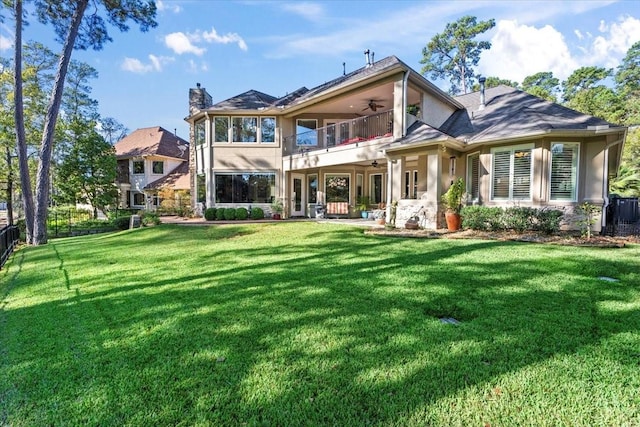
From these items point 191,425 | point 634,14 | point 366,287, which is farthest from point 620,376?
point 634,14

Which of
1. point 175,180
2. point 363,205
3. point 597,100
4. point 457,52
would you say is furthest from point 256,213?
point 597,100

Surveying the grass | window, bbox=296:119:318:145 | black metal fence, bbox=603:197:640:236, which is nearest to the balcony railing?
window, bbox=296:119:318:145

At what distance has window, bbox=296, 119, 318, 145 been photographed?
17500 mm

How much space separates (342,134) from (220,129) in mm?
6986

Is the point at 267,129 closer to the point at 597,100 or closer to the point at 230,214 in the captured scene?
the point at 230,214

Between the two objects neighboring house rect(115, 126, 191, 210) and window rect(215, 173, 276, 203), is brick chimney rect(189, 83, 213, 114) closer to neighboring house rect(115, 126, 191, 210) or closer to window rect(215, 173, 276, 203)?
window rect(215, 173, 276, 203)

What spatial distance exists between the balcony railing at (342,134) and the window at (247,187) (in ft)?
6.45

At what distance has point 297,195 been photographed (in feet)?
60.7

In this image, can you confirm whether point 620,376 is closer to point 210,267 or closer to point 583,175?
point 210,267

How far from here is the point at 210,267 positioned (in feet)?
20.4

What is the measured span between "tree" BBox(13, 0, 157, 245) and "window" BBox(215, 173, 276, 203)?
749cm

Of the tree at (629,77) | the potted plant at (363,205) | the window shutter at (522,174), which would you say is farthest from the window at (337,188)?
the tree at (629,77)

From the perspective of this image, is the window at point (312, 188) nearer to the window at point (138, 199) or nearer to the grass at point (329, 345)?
the grass at point (329, 345)

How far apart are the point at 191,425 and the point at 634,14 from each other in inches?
1496
